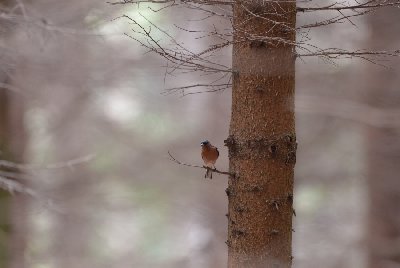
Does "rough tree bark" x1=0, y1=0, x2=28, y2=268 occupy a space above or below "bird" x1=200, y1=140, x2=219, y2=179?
above

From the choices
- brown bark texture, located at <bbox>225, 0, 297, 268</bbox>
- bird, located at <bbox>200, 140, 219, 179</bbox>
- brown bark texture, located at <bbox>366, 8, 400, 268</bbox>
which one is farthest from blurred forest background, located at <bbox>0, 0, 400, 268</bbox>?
brown bark texture, located at <bbox>225, 0, 297, 268</bbox>

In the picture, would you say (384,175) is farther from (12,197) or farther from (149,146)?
(12,197)

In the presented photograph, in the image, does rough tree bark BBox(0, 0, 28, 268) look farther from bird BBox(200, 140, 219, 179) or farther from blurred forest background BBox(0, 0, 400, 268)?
bird BBox(200, 140, 219, 179)

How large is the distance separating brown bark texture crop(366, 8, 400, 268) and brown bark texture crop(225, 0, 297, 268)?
4498mm

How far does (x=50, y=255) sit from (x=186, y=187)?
2.20 m

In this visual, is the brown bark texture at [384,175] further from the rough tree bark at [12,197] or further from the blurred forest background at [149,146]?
the rough tree bark at [12,197]

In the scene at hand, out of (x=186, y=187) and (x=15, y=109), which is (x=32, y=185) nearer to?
(x=15, y=109)

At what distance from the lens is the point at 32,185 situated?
823 cm

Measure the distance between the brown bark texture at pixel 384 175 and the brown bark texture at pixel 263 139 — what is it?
4.50 meters

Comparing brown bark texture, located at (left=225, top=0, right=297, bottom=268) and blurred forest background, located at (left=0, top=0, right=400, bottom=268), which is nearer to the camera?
brown bark texture, located at (left=225, top=0, right=297, bottom=268)

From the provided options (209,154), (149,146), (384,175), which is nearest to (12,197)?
(149,146)

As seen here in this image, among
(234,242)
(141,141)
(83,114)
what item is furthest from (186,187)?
(234,242)

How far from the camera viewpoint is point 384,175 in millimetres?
7348

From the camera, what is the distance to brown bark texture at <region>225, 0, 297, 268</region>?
9.60 feet
